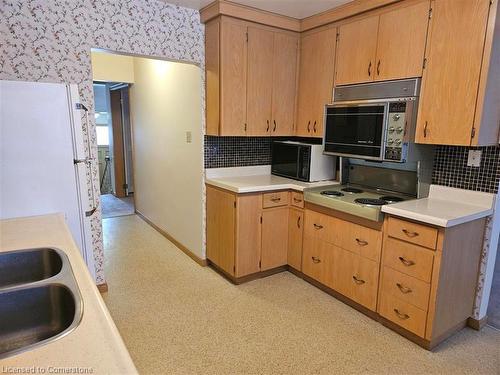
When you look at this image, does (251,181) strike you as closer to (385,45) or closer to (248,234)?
(248,234)

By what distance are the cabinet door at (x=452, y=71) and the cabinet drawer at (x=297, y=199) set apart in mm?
1087

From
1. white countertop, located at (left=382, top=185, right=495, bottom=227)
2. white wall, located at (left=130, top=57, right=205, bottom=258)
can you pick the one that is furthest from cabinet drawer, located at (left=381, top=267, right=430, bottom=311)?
white wall, located at (left=130, top=57, right=205, bottom=258)

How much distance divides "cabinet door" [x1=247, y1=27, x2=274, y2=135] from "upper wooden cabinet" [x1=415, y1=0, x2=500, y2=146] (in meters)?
1.38

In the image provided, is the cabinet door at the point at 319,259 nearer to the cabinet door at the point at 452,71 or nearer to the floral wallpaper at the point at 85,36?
the cabinet door at the point at 452,71

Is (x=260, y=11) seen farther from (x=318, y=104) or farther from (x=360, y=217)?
(x=360, y=217)

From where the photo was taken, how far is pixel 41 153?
76.0 inches

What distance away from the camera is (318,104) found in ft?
10.3

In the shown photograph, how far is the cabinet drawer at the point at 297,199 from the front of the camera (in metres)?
3.00

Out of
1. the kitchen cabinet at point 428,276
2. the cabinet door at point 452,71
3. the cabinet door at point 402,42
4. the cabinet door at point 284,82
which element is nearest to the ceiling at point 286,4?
the cabinet door at point 284,82

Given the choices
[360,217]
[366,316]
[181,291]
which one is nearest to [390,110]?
[360,217]

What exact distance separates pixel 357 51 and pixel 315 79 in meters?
0.51


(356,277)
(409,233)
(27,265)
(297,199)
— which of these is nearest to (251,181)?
(297,199)

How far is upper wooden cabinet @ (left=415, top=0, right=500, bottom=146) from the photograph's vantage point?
201 centimetres

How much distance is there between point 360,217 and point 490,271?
995 mm
